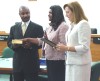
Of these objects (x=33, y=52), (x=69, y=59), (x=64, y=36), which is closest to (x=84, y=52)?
(x=69, y=59)

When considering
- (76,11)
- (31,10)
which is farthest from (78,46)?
(31,10)

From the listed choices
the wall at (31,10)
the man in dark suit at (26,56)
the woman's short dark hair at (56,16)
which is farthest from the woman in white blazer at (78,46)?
the wall at (31,10)

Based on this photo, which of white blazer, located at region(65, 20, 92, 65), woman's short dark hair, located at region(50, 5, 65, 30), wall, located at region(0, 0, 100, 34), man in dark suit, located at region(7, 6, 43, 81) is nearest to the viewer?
white blazer, located at region(65, 20, 92, 65)

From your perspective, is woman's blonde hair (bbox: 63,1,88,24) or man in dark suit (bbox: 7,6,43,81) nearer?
woman's blonde hair (bbox: 63,1,88,24)

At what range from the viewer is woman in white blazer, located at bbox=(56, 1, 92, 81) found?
2650 mm

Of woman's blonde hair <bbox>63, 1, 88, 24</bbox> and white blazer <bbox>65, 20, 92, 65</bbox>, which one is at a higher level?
woman's blonde hair <bbox>63, 1, 88, 24</bbox>

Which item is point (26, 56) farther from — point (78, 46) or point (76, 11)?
point (76, 11)

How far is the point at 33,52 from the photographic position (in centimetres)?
329

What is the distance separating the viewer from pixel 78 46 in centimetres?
266

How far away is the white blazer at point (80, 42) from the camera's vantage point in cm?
264

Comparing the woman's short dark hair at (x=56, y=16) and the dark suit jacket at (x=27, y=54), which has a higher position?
the woman's short dark hair at (x=56, y=16)

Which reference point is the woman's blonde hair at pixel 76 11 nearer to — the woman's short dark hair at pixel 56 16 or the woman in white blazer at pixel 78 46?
the woman in white blazer at pixel 78 46

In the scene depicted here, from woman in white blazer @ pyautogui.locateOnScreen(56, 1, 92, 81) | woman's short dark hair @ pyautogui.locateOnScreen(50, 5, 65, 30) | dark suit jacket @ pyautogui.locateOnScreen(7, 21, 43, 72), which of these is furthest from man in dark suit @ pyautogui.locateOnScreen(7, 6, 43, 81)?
woman in white blazer @ pyautogui.locateOnScreen(56, 1, 92, 81)

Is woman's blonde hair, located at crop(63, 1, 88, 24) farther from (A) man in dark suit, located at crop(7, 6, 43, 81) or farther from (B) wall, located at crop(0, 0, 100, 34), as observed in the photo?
(B) wall, located at crop(0, 0, 100, 34)
